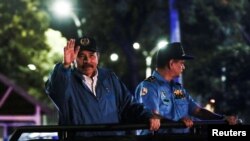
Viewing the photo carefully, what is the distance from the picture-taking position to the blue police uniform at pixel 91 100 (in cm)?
403

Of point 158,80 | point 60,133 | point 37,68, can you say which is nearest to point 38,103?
point 37,68

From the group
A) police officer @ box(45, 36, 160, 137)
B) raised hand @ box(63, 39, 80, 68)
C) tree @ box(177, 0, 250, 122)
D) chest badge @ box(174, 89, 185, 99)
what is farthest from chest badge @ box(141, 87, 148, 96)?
tree @ box(177, 0, 250, 122)

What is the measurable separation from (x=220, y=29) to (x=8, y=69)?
1090cm

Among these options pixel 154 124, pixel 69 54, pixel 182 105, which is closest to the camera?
→ pixel 154 124

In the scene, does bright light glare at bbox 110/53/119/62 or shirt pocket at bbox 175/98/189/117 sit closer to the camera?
shirt pocket at bbox 175/98/189/117

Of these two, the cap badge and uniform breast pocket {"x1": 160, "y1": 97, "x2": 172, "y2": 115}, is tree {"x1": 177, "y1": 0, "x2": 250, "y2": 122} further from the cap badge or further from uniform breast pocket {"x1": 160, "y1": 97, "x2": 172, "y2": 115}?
the cap badge

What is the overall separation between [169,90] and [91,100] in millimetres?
1046

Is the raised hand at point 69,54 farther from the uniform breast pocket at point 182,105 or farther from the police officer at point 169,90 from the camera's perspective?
the uniform breast pocket at point 182,105

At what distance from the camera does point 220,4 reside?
28812 millimetres

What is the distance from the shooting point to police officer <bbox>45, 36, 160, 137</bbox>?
Answer: 4.15 m

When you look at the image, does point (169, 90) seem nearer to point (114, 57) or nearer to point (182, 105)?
point (182, 105)

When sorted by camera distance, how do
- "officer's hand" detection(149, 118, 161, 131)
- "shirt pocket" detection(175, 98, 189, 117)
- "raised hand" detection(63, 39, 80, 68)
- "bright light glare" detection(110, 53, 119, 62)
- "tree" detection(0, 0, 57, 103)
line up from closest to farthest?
"officer's hand" detection(149, 118, 161, 131), "raised hand" detection(63, 39, 80, 68), "shirt pocket" detection(175, 98, 189, 117), "tree" detection(0, 0, 57, 103), "bright light glare" detection(110, 53, 119, 62)

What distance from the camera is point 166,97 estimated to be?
5.04 metres

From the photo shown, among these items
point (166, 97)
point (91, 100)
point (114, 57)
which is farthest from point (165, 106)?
point (114, 57)
